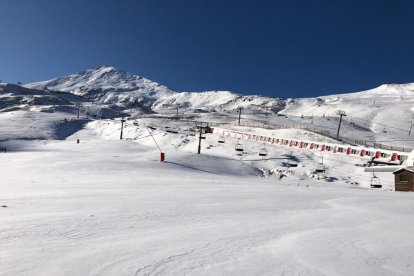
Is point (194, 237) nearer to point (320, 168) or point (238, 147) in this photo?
point (320, 168)

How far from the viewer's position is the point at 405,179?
32750mm

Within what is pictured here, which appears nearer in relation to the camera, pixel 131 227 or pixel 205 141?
pixel 131 227

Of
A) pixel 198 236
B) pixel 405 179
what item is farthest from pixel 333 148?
pixel 198 236

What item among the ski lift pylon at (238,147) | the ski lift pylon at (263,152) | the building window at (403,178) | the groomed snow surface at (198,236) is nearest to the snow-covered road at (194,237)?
the groomed snow surface at (198,236)

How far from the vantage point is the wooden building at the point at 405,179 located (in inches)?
1267

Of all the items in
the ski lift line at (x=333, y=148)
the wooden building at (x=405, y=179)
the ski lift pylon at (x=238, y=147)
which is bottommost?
the wooden building at (x=405, y=179)

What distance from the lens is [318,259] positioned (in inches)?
246

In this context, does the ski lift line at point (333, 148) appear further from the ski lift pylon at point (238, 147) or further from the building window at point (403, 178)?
the building window at point (403, 178)

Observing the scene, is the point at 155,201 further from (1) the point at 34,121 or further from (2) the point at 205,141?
(1) the point at 34,121

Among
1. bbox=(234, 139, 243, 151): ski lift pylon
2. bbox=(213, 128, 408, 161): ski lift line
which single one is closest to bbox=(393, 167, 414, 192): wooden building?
bbox=(213, 128, 408, 161): ski lift line

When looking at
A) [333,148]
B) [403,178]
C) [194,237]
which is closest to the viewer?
[194,237]

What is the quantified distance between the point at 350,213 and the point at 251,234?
4411 millimetres

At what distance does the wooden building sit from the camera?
32188 mm

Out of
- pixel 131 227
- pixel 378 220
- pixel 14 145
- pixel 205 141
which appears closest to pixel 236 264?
pixel 131 227
